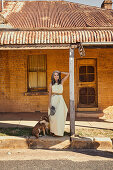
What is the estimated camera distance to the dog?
213 inches

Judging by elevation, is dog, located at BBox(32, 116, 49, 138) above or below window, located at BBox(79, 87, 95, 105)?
below

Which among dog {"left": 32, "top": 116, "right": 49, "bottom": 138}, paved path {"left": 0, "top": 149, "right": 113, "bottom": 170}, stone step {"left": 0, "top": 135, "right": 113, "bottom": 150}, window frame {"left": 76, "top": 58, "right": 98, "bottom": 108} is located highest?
window frame {"left": 76, "top": 58, "right": 98, "bottom": 108}

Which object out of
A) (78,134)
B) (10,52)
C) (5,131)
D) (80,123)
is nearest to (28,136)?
(5,131)

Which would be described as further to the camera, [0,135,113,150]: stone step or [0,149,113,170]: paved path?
[0,135,113,150]: stone step

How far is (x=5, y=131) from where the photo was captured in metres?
6.08

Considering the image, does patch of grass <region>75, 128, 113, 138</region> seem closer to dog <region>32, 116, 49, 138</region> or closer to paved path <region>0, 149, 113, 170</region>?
paved path <region>0, 149, 113, 170</region>

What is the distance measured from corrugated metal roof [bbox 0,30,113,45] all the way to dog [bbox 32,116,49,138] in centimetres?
218

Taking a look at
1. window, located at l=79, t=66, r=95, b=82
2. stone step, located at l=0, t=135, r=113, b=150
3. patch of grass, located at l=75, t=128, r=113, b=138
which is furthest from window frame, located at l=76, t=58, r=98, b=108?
stone step, located at l=0, t=135, r=113, b=150

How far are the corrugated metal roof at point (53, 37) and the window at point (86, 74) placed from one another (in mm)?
3713

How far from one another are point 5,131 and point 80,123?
2740 millimetres

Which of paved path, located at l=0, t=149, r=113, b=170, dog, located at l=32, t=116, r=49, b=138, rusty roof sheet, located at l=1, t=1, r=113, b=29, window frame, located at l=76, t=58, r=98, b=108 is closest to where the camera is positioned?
paved path, located at l=0, t=149, r=113, b=170

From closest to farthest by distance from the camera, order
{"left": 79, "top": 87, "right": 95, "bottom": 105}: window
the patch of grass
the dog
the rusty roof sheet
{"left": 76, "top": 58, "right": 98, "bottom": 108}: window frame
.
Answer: the dog
the patch of grass
the rusty roof sheet
{"left": 76, "top": 58, "right": 98, "bottom": 108}: window frame
{"left": 79, "top": 87, "right": 95, "bottom": 105}: window

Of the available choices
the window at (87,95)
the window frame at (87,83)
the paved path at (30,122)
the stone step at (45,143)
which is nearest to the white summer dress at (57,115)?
the stone step at (45,143)

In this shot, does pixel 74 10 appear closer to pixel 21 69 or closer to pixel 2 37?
pixel 21 69
